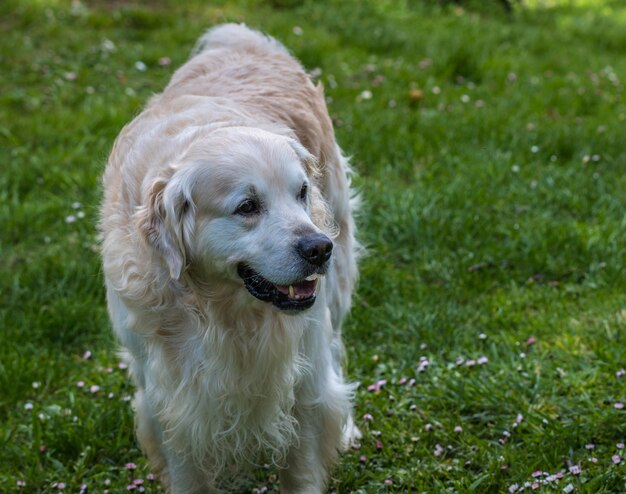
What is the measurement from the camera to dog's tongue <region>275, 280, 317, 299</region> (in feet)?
9.55

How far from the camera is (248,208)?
290cm

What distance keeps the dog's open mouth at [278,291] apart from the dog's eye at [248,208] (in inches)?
6.4

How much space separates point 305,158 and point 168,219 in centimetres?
57

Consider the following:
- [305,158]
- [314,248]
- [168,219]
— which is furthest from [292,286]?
[305,158]

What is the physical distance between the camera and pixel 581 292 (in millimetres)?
4625

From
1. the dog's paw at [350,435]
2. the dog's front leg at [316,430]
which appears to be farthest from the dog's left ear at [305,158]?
the dog's paw at [350,435]

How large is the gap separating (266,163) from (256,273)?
1.11 ft

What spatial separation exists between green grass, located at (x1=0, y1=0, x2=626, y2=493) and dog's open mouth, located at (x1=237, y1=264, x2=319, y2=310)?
962mm

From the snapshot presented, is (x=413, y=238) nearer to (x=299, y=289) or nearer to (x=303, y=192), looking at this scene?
(x=303, y=192)

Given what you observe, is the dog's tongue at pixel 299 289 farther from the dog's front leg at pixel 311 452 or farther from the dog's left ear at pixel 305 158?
the dog's front leg at pixel 311 452

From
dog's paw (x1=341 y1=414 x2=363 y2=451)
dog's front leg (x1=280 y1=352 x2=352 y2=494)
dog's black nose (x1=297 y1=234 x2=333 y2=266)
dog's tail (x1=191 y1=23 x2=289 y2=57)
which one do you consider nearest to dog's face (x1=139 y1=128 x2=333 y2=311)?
dog's black nose (x1=297 y1=234 x2=333 y2=266)

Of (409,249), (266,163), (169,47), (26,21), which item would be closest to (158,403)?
(266,163)

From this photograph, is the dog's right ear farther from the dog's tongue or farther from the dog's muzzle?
the dog's tongue

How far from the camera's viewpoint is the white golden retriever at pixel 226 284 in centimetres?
290
